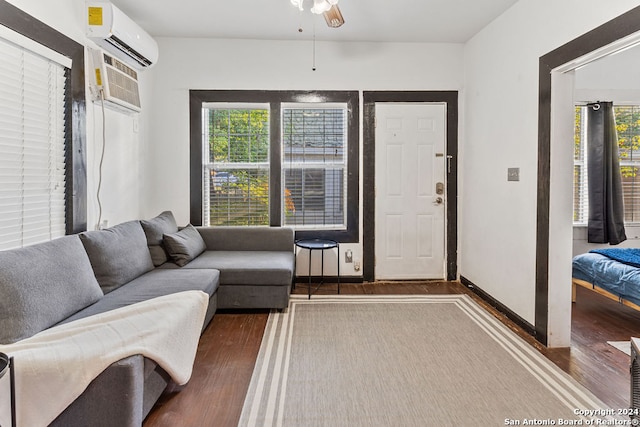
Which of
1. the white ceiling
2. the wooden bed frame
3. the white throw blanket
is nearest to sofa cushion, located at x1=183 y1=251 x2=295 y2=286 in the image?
the white throw blanket

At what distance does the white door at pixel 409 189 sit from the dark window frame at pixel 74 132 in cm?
290

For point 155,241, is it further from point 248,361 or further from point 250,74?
point 250,74

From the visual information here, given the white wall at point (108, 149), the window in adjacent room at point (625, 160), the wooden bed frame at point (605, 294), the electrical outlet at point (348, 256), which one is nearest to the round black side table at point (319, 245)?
the electrical outlet at point (348, 256)

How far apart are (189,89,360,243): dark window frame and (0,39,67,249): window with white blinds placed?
1.62 meters

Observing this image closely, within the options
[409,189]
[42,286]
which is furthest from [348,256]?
[42,286]

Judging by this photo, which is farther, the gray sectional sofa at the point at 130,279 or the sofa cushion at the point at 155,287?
the sofa cushion at the point at 155,287

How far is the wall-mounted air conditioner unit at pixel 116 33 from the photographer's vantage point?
10.0 ft

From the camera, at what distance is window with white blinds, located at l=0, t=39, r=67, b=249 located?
233 centimetres

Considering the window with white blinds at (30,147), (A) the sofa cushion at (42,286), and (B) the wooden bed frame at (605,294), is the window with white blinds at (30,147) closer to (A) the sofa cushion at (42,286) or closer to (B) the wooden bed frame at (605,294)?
(A) the sofa cushion at (42,286)

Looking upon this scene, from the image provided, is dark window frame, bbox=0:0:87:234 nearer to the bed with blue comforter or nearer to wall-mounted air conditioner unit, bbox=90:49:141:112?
wall-mounted air conditioner unit, bbox=90:49:141:112

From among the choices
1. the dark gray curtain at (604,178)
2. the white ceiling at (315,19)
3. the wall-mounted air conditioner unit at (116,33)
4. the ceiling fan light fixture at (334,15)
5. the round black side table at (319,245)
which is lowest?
the round black side table at (319,245)

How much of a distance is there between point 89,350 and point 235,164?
3.04m

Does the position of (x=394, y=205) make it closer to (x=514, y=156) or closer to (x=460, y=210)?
(x=460, y=210)

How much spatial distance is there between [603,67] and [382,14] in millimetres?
2817
